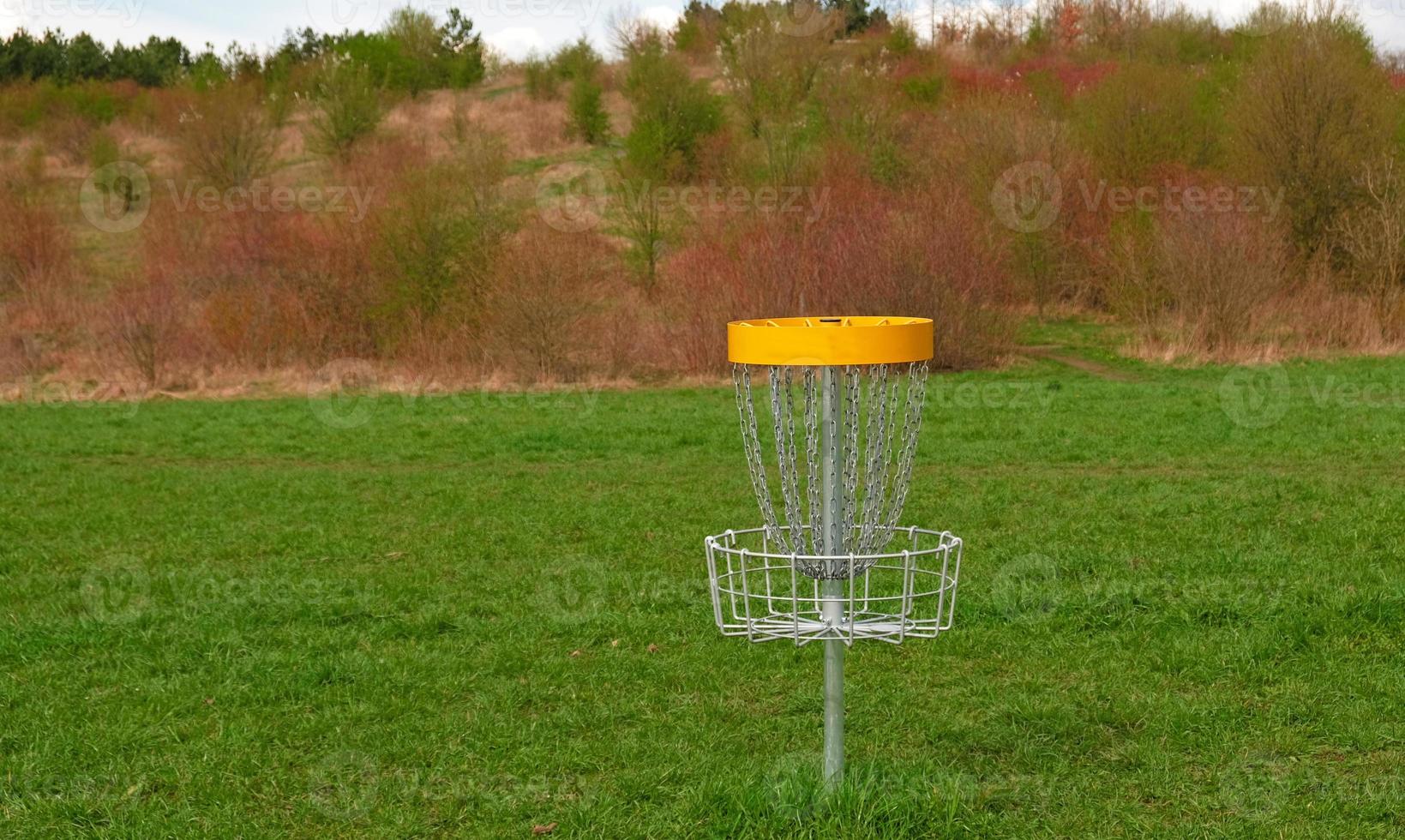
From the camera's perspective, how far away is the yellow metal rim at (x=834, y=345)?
3387mm

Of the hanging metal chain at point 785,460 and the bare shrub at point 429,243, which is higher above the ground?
the bare shrub at point 429,243

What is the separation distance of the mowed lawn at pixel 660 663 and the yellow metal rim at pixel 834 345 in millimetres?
1370

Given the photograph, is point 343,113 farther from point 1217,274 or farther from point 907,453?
point 907,453

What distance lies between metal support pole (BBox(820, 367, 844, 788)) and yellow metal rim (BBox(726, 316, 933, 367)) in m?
0.17

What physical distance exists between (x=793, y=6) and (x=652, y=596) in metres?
35.3

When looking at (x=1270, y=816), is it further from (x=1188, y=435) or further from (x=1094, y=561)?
(x=1188, y=435)

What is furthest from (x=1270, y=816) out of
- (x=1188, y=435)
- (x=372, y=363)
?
(x=372, y=363)

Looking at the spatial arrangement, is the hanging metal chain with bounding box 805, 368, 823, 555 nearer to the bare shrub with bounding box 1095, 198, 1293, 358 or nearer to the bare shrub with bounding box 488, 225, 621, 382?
the bare shrub with bounding box 488, 225, 621, 382

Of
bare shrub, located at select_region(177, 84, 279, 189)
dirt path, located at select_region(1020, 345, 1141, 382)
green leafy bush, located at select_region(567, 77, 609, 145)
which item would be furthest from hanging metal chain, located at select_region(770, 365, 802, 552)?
green leafy bush, located at select_region(567, 77, 609, 145)

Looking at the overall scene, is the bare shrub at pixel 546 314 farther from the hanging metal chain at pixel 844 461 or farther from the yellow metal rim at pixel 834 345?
the yellow metal rim at pixel 834 345

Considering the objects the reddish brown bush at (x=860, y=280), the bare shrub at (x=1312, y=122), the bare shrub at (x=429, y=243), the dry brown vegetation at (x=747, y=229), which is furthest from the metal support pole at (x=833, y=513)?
the bare shrub at (x=1312, y=122)

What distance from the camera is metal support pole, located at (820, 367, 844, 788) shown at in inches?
142

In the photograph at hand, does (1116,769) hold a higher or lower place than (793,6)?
A: lower

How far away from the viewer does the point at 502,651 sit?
19.5 ft
